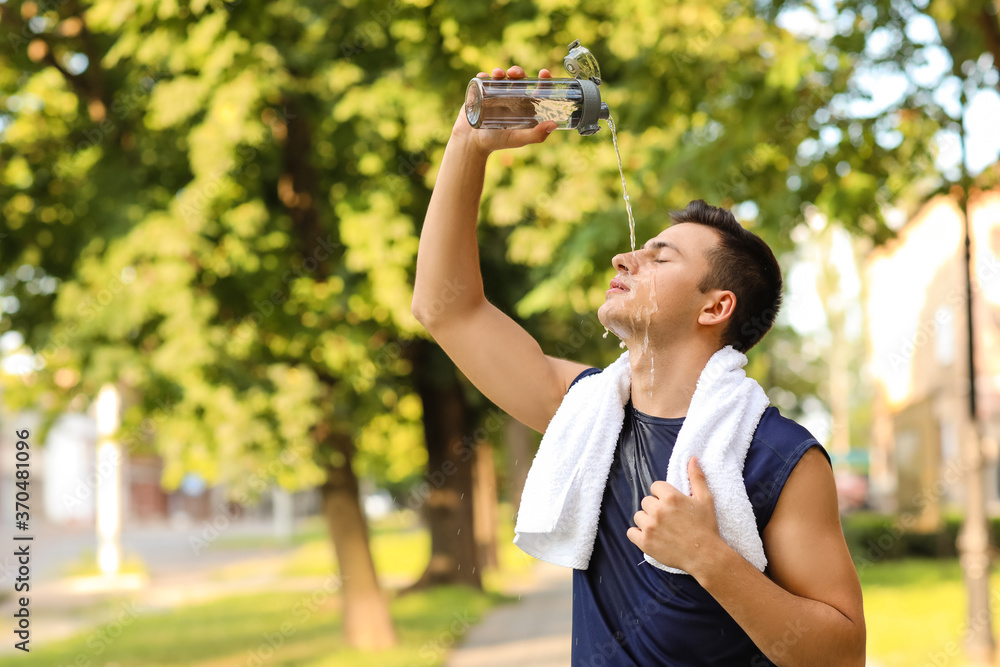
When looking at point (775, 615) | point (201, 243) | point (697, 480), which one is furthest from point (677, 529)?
point (201, 243)

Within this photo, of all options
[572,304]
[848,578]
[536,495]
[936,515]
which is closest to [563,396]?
[536,495]

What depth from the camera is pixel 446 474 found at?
598 inches

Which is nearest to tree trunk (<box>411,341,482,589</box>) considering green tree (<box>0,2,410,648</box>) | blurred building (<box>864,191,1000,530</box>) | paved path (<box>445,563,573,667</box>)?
paved path (<box>445,563,573,667</box>)

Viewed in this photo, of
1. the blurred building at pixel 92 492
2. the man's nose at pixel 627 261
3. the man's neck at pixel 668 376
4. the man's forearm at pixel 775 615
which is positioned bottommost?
the blurred building at pixel 92 492

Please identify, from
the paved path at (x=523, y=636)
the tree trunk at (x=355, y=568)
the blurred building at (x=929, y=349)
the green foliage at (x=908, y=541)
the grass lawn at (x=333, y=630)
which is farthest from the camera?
the blurred building at (x=929, y=349)

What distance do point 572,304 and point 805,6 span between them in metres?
2.78

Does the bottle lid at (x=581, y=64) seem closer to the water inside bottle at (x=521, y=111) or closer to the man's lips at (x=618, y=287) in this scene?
the water inside bottle at (x=521, y=111)

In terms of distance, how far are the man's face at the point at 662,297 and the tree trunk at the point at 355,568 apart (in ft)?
30.2

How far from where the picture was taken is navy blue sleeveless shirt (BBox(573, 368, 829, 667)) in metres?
2.03

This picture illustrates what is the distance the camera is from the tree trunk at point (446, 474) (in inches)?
539

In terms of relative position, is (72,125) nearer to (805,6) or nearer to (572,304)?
(572,304)

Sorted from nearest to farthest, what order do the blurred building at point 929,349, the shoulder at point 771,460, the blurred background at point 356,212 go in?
the shoulder at point 771,460 → the blurred background at point 356,212 → the blurred building at point 929,349

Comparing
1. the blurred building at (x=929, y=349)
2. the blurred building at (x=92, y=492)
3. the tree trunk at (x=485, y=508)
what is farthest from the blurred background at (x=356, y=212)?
the blurred building at (x=92, y=492)

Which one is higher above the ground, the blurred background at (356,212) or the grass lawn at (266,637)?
the blurred background at (356,212)
